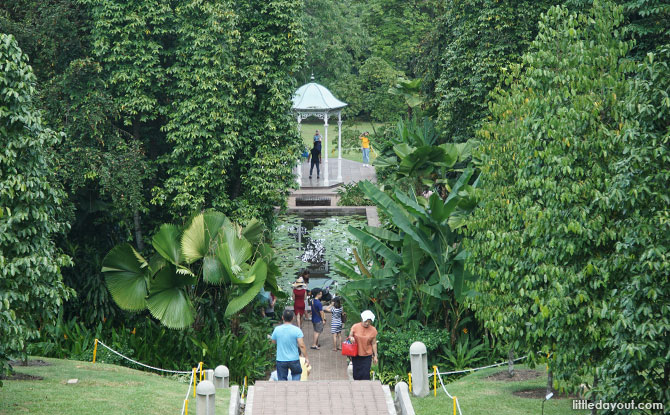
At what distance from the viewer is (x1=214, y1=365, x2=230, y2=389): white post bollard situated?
43.3 feet

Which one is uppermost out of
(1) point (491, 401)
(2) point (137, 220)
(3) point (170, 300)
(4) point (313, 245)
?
(4) point (313, 245)

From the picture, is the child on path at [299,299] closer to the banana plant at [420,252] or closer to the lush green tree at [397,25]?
the banana plant at [420,252]

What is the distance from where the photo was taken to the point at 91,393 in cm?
1280

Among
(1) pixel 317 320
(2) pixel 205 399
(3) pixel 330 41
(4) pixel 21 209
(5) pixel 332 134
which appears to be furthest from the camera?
(5) pixel 332 134

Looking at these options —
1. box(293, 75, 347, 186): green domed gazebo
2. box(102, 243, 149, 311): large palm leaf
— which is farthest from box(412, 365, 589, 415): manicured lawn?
box(293, 75, 347, 186): green domed gazebo

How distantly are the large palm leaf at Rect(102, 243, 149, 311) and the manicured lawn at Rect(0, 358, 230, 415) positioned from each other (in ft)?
8.36

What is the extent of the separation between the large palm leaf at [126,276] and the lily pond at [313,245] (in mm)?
4947

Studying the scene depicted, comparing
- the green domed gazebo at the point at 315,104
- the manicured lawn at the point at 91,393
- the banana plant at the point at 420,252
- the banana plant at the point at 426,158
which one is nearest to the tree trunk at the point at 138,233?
the banana plant at the point at 420,252

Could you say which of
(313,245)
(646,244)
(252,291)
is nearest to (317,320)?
(252,291)

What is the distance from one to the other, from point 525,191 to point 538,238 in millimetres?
1387

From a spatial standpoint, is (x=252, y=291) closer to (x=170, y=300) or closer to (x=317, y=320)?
(x=170, y=300)

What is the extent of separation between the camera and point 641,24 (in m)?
17.2

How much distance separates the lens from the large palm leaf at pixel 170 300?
671 inches

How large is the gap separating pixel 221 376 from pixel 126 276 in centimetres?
524
